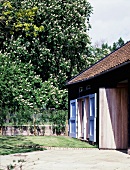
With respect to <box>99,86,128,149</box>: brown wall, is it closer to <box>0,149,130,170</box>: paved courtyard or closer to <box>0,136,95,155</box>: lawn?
A: <box>0,136,95,155</box>: lawn

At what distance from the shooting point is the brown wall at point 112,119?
44.4 ft

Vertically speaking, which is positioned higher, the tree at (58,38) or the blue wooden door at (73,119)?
the tree at (58,38)

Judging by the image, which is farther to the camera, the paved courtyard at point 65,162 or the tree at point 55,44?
the tree at point 55,44

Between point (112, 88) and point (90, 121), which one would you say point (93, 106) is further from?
point (112, 88)

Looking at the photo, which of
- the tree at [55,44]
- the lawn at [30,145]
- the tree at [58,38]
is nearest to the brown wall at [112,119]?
the lawn at [30,145]

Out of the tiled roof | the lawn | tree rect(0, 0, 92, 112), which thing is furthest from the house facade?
tree rect(0, 0, 92, 112)

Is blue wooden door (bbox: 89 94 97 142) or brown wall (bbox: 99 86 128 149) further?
blue wooden door (bbox: 89 94 97 142)

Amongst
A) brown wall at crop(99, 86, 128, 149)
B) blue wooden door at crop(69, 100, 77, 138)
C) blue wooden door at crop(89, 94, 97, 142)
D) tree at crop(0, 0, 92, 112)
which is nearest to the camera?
brown wall at crop(99, 86, 128, 149)

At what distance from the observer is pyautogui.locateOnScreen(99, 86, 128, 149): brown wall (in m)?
13.5

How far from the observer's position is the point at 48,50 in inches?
1006

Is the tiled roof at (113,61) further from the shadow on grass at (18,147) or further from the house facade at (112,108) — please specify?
the shadow on grass at (18,147)

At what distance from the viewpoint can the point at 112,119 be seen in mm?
13633

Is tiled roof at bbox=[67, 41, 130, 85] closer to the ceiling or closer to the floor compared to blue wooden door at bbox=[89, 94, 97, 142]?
closer to the ceiling

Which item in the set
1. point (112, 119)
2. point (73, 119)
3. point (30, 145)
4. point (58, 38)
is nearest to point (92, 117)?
point (112, 119)
